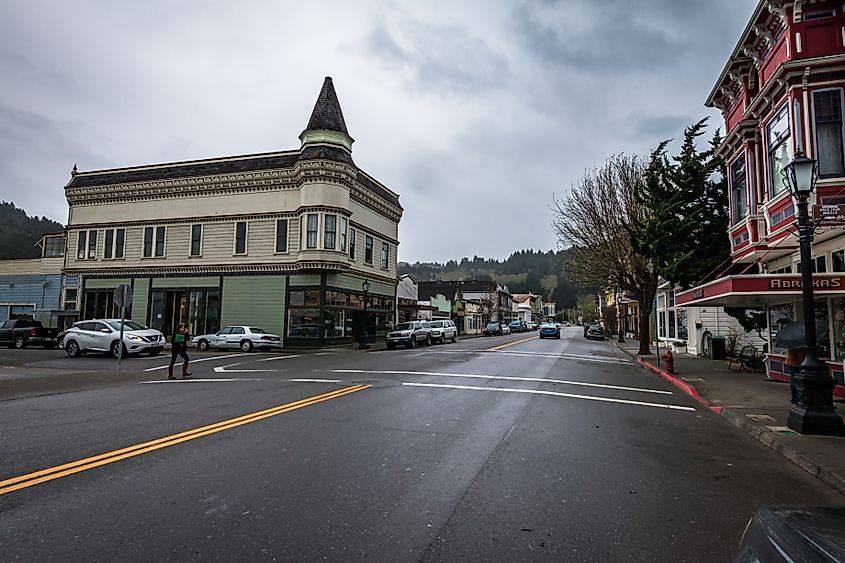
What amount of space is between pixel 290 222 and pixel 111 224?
1406cm

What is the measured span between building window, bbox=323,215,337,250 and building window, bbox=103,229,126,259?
619 inches

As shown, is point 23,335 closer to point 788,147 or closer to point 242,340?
point 242,340

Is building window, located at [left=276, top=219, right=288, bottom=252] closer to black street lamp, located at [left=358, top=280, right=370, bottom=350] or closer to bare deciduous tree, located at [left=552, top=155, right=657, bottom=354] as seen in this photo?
black street lamp, located at [left=358, top=280, right=370, bottom=350]

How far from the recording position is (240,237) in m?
32.5

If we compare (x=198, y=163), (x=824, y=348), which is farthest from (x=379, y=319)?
(x=824, y=348)

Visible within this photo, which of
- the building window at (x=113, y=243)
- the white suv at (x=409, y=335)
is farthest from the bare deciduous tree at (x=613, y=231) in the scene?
the building window at (x=113, y=243)

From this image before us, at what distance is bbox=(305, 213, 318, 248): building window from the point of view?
2988 centimetres

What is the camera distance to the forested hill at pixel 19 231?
58.0m

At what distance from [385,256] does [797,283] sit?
1113 inches

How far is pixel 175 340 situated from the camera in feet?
50.7

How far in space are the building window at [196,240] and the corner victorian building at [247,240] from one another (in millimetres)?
65

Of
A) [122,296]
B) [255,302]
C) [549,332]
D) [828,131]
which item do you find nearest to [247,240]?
[255,302]

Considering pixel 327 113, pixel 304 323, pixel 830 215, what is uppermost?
pixel 327 113

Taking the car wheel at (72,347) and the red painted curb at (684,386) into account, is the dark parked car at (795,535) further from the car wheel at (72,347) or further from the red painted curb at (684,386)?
the car wheel at (72,347)
